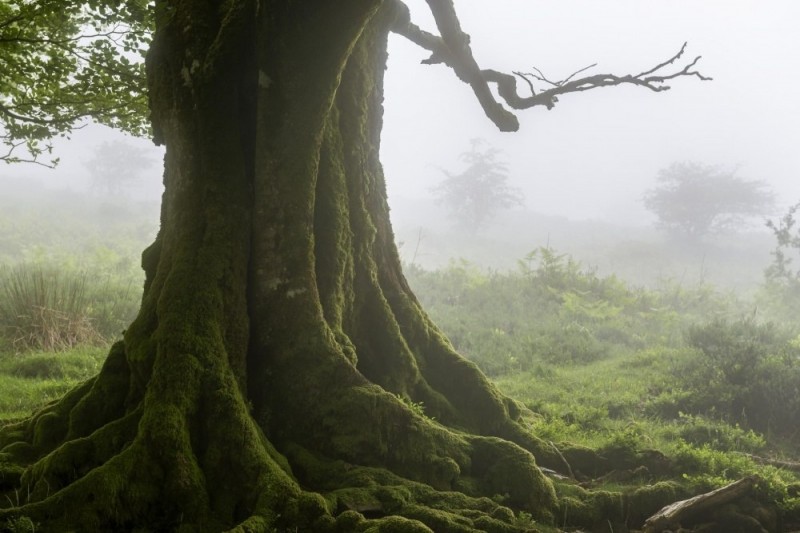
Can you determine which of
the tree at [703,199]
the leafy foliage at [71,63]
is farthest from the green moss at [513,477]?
the tree at [703,199]

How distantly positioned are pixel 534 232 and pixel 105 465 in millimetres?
54460

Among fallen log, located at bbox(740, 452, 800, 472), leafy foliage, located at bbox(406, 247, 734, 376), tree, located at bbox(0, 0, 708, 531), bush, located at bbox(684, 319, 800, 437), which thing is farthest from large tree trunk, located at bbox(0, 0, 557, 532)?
leafy foliage, located at bbox(406, 247, 734, 376)

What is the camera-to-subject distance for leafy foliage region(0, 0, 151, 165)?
19.7ft

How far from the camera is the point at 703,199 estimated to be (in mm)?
43875

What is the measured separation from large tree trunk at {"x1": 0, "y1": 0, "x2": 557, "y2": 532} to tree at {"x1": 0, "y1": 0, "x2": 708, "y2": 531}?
0.05 ft

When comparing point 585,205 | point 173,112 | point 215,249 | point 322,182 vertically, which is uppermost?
point 585,205

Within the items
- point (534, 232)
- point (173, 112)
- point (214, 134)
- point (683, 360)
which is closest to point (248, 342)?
point (214, 134)

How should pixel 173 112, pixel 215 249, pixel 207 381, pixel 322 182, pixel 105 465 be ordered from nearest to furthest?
pixel 105 465
pixel 207 381
pixel 215 249
pixel 173 112
pixel 322 182

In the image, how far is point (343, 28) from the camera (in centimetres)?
459

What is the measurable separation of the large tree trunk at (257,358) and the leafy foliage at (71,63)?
5.50 feet

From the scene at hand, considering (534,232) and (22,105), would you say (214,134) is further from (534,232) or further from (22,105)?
(534,232)

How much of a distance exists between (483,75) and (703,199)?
42084 mm

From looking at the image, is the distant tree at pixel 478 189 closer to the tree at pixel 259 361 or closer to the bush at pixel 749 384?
the bush at pixel 749 384

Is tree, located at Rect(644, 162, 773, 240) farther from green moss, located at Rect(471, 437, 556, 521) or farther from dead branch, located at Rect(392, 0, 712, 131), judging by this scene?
green moss, located at Rect(471, 437, 556, 521)
